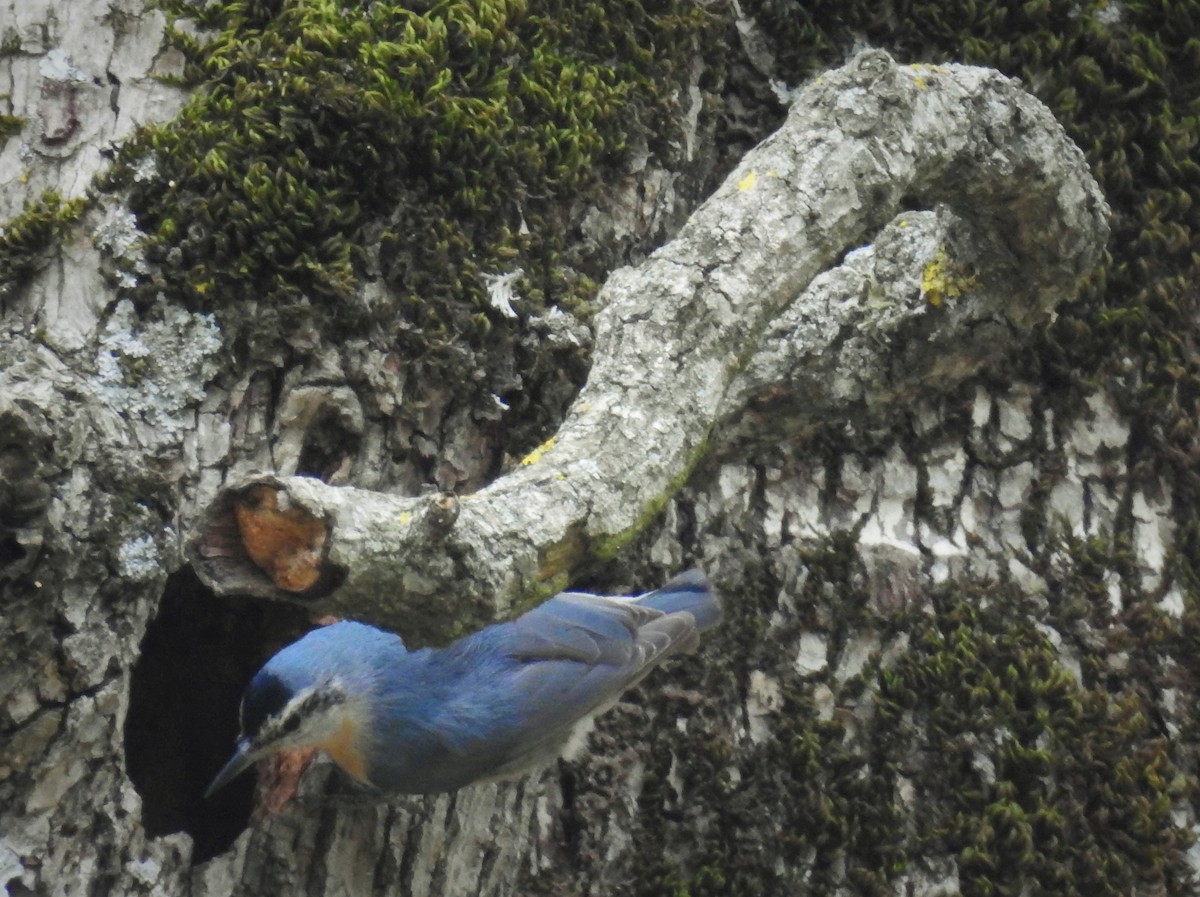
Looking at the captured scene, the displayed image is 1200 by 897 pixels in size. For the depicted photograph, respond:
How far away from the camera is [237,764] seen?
9.20 ft

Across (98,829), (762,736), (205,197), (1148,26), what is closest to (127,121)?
(205,197)

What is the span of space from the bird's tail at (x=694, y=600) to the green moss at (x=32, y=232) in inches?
54.5

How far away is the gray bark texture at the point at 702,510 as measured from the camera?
2211mm

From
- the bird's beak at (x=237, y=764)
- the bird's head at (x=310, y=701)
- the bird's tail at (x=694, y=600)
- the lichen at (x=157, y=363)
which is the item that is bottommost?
the bird's beak at (x=237, y=764)

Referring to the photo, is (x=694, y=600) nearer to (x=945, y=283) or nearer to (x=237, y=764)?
(x=945, y=283)

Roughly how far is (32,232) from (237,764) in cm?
111

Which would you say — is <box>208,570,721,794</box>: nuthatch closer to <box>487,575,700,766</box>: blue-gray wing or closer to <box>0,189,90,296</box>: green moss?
<box>487,575,700,766</box>: blue-gray wing

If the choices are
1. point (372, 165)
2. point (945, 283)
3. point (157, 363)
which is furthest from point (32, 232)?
point (945, 283)

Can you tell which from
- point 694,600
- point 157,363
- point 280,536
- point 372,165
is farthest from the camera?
point 694,600

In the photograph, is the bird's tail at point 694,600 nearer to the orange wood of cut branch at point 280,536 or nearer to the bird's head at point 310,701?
the bird's head at point 310,701

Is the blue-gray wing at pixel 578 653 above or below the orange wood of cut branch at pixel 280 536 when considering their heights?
below

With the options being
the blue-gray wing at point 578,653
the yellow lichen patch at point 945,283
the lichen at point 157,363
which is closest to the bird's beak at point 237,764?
the blue-gray wing at point 578,653

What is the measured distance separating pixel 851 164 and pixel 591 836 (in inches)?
57.4

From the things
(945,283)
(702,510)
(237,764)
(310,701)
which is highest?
(945,283)
